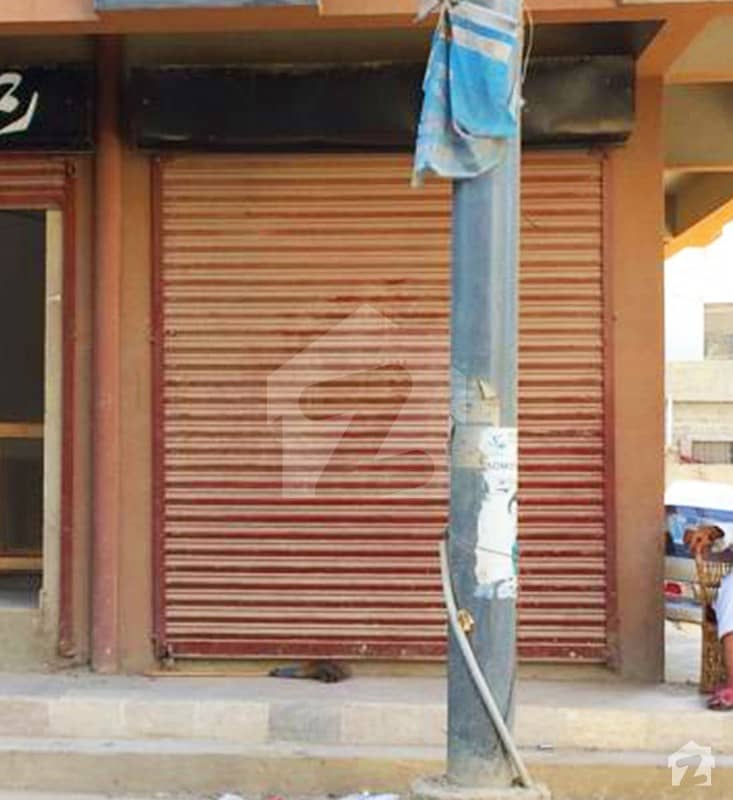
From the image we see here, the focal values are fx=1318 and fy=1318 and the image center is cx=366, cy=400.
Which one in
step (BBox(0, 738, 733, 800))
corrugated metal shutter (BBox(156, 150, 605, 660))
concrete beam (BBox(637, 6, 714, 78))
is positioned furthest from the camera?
corrugated metal shutter (BBox(156, 150, 605, 660))

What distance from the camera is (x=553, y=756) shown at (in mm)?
6082

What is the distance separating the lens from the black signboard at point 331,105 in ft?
22.1

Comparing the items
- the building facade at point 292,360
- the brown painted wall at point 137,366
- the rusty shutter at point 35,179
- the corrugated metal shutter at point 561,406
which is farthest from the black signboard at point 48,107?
the corrugated metal shutter at point 561,406

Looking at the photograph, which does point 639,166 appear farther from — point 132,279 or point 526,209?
point 132,279

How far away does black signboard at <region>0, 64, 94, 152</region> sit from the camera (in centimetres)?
687

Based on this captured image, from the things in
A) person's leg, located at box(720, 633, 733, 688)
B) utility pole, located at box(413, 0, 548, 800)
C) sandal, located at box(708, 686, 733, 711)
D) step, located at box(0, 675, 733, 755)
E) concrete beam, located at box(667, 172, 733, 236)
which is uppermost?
concrete beam, located at box(667, 172, 733, 236)

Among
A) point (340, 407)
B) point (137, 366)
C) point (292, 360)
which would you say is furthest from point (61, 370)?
point (340, 407)

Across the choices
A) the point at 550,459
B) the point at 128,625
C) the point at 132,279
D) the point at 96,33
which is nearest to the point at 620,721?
the point at 550,459

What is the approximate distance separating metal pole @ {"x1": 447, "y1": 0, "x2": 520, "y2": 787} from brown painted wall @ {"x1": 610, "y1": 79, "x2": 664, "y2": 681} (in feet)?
8.12

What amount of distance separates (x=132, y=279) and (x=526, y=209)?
2.14 m

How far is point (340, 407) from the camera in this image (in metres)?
7.11

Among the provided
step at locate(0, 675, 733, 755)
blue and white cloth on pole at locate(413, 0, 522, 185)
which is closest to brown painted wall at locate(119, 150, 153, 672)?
step at locate(0, 675, 733, 755)

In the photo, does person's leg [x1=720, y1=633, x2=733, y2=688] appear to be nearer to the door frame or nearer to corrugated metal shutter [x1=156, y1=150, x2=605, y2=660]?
corrugated metal shutter [x1=156, y1=150, x2=605, y2=660]

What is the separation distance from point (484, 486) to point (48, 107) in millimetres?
3626
